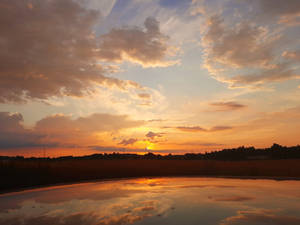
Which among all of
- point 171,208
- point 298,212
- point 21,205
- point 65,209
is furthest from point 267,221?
point 21,205

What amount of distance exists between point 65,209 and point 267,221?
6154 millimetres

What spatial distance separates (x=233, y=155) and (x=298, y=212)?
181ft

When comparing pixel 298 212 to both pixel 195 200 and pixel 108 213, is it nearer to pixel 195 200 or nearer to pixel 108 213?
pixel 195 200

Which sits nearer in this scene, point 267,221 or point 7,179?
point 267,221

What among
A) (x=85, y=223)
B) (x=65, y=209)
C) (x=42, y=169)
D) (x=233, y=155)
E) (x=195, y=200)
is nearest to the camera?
(x=85, y=223)

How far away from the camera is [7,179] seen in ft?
43.2

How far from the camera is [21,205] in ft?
28.3

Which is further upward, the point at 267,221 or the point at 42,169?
the point at 42,169

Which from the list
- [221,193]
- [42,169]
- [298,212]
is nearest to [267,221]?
[298,212]

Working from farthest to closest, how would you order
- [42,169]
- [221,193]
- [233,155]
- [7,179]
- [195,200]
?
1. [233,155]
2. [42,169]
3. [7,179]
4. [221,193]
5. [195,200]

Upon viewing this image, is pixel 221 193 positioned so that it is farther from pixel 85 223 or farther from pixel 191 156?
pixel 191 156

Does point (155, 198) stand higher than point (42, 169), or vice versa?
point (42, 169)

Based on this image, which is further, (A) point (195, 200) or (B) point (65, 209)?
(A) point (195, 200)

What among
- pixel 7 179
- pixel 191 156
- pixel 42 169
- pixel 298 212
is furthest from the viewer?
pixel 191 156
